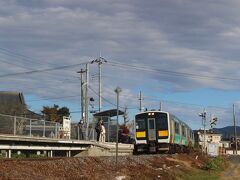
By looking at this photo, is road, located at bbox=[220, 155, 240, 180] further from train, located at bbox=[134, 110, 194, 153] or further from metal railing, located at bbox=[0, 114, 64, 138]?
metal railing, located at bbox=[0, 114, 64, 138]

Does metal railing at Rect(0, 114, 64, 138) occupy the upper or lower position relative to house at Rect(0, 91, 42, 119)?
lower

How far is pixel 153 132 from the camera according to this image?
33500 millimetres

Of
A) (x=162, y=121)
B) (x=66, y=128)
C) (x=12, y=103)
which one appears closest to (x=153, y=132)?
(x=162, y=121)

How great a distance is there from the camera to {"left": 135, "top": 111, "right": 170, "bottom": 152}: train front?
109ft

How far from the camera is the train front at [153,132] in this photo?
33.2m

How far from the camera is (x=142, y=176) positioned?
15703mm

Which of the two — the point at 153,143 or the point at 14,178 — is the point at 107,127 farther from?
the point at 14,178

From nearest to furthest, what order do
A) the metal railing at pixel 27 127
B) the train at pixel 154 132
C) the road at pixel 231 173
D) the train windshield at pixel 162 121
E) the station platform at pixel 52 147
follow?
the station platform at pixel 52 147 < the metal railing at pixel 27 127 < the road at pixel 231 173 < the train at pixel 154 132 < the train windshield at pixel 162 121

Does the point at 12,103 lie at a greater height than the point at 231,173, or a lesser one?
greater

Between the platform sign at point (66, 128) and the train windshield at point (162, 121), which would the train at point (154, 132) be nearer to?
the train windshield at point (162, 121)

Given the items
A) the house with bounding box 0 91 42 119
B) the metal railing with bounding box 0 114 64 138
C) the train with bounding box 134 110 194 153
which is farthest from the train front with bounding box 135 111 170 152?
the house with bounding box 0 91 42 119

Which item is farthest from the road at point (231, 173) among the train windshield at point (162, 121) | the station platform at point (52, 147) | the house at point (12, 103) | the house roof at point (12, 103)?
the house roof at point (12, 103)

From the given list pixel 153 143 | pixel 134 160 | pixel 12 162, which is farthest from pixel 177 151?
pixel 12 162

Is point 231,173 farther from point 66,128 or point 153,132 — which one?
point 66,128
